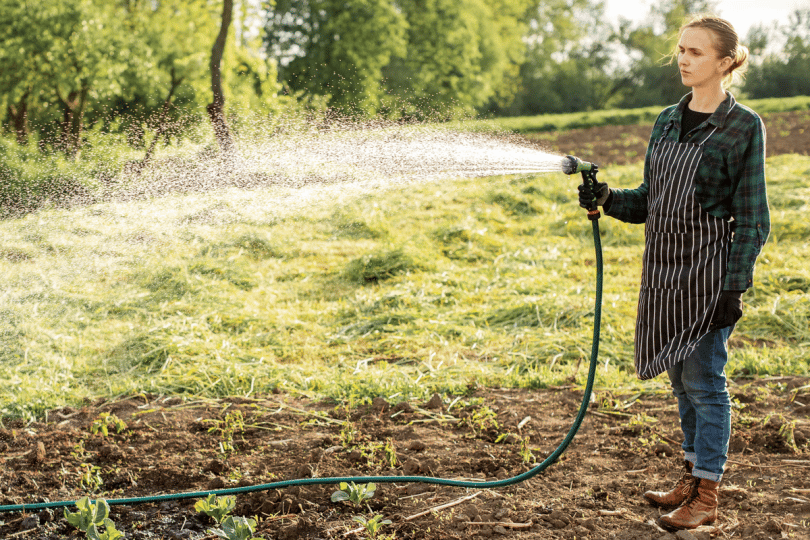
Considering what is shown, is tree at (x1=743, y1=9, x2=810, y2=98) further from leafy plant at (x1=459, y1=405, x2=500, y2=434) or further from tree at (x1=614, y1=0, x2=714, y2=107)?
leafy plant at (x1=459, y1=405, x2=500, y2=434)

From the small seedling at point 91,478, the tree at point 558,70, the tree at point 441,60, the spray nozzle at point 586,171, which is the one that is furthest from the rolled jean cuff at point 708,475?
the tree at point 558,70

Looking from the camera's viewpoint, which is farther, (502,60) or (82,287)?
(502,60)

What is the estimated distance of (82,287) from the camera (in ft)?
20.1

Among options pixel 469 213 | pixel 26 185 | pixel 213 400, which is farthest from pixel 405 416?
pixel 26 185

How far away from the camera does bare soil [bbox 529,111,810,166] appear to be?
14836 mm

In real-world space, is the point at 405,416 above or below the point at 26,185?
below

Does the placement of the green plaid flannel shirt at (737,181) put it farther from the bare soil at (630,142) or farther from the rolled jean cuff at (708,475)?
the bare soil at (630,142)

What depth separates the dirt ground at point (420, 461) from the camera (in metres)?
2.65

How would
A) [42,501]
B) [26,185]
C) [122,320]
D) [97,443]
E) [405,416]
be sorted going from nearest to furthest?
[42,501] → [97,443] → [405,416] → [122,320] → [26,185]

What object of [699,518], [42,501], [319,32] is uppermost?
[319,32]

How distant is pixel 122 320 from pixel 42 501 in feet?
8.45

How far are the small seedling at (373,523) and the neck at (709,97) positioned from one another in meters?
1.86

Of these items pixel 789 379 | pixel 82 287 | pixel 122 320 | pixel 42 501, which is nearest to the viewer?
pixel 42 501

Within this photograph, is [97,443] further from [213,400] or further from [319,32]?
[319,32]
